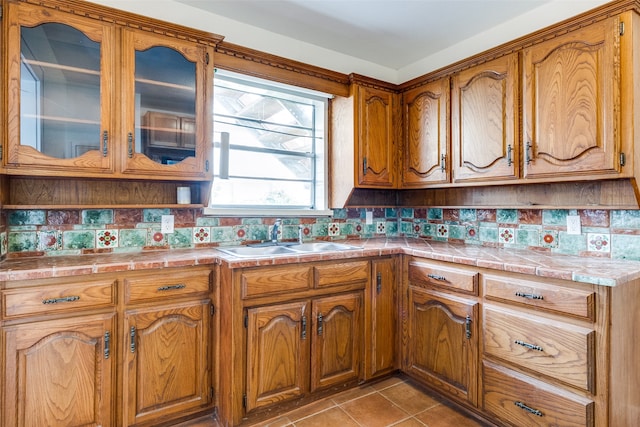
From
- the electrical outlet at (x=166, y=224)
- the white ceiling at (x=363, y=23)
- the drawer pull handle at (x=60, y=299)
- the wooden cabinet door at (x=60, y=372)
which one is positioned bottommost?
the wooden cabinet door at (x=60, y=372)

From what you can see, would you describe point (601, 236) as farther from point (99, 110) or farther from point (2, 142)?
point (2, 142)

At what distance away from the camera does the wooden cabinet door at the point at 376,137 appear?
2.68 m

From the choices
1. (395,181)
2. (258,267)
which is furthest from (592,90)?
(258,267)

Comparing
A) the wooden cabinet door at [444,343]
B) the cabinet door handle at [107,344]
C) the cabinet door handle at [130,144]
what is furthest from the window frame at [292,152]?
the wooden cabinet door at [444,343]

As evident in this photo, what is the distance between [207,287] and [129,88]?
3.80 feet

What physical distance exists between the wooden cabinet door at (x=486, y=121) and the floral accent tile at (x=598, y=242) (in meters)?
0.54

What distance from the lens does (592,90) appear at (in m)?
1.78

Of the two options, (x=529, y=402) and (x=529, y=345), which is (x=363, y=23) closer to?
(x=529, y=345)

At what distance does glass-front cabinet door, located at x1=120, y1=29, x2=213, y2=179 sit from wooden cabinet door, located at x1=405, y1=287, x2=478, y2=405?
64.1 inches

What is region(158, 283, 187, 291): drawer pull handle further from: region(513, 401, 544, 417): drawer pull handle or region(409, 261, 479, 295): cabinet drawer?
region(513, 401, 544, 417): drawer pull handle

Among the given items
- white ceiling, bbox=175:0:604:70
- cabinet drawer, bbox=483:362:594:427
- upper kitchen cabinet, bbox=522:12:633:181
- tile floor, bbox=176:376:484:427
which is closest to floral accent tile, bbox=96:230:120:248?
tile floor, bbox=176:376:484:427

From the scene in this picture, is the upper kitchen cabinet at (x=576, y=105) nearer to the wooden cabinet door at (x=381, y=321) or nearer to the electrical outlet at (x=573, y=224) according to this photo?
the electrical outlet at (x=573, y=224)

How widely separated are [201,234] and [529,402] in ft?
6.80

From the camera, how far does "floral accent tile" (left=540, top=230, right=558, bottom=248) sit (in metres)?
2.16
